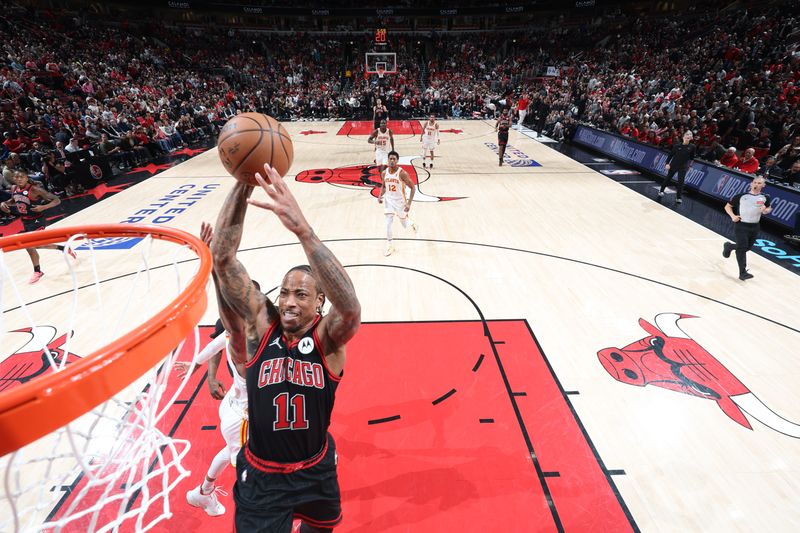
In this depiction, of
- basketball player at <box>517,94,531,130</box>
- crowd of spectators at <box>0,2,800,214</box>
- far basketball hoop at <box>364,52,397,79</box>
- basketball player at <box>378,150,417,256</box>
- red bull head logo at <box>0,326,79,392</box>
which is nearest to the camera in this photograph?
red bull head logo at <box>0,326,79,392</box>

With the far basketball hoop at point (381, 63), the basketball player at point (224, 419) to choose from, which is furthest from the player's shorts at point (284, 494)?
the far basketball hoop at point (381, 63)

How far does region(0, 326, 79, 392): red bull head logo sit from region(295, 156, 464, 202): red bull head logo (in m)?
7.20

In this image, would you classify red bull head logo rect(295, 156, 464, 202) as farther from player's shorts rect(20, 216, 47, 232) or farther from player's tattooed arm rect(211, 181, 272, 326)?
player's tattooed arm rect(211, 181, 272, 326)

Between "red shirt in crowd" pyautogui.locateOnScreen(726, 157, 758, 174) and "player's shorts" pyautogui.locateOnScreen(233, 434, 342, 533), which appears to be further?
"red shirt in crowd" pyautogui.locateOnScreen(726, 157, 758, 174)

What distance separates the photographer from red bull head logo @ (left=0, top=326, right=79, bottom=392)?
4392 millimetres

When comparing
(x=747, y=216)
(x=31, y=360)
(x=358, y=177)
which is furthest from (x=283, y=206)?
(x=358, y=177)

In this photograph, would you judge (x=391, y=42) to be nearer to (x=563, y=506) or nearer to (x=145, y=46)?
(x=145, y=46)

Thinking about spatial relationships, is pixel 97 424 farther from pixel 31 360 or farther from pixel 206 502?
pixel 31 360

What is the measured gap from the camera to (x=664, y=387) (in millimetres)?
4348

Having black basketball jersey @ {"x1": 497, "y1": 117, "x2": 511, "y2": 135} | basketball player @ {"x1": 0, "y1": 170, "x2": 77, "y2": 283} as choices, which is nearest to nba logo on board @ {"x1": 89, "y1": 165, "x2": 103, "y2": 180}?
basketball player @ {"x1": 0, "y1": 170, "x2": 77, "y2": 283}

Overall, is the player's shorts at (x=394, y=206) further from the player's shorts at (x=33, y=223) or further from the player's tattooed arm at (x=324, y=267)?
the player's shorts at (x=33, y=223)

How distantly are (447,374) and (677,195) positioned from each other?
28.2ft

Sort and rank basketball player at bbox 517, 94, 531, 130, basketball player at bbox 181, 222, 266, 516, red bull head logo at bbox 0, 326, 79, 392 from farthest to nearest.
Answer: basketball player at bbox 517, 94, 531, 130
red bull head logo at bbox 0, 326, 79, 392
basketball player at bbox 181, 222, 266, 516

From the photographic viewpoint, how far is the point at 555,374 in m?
4.50
